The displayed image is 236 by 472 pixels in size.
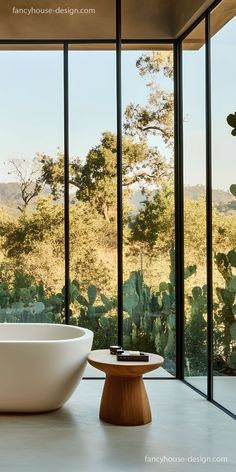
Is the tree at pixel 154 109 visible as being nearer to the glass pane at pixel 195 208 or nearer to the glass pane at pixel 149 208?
the glass pane at pixel 149 208

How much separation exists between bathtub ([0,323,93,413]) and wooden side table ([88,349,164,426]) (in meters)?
0.23

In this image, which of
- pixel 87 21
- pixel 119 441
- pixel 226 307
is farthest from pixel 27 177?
pixel 119 441

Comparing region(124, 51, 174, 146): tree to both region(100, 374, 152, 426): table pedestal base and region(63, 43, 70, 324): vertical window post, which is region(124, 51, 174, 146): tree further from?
region(100, 374, 152, 426): table pedestal base

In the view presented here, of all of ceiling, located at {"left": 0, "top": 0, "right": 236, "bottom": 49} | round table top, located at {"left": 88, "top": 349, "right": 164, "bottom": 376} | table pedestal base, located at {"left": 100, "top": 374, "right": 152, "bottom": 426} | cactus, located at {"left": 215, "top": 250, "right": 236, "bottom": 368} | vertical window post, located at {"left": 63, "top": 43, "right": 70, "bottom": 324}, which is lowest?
table pedestal base, located at {"left": 100, "top": 374, "right": 152, "bottom": 426}

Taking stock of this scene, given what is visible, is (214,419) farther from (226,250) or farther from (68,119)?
(68,119)

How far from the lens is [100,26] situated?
4.74 meters

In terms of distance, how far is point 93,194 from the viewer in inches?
186

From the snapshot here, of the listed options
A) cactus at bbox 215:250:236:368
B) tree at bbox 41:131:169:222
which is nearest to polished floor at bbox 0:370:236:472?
cactus at bbox 215:250:236:368

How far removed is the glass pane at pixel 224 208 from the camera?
3.58 m

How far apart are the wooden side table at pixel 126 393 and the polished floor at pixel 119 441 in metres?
0.07

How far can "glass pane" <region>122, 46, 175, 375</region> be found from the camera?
15.5 ft

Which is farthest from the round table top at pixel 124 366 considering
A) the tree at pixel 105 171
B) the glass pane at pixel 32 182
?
the tree at pixel 105 171

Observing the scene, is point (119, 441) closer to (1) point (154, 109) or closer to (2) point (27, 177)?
(2) point (27, 177)

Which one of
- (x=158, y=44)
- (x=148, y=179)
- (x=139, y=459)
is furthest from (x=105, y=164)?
(x=139, y=459)
